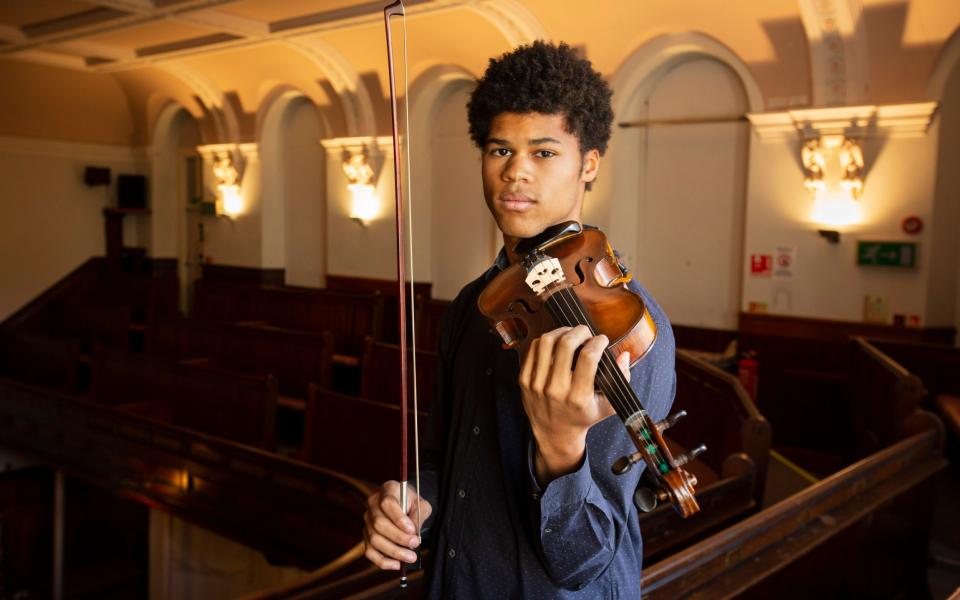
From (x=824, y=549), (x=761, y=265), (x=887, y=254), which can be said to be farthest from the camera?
(x=761, y=265)

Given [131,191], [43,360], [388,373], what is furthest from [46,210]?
[388,373]

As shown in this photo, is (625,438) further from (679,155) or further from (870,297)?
(679,155)

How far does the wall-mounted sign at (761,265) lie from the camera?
6914 millimetres

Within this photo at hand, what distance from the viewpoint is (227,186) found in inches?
455

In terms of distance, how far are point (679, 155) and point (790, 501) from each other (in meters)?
5.28

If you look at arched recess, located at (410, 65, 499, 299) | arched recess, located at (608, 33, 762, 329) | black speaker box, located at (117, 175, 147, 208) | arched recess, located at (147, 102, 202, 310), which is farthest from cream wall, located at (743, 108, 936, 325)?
black speaker box, located at (117, 175, 147, 208)

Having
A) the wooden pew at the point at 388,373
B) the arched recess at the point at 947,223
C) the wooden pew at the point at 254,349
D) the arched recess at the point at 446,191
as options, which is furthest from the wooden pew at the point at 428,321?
the arched recess at the point at 947,223

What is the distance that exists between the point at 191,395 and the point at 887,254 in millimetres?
5096

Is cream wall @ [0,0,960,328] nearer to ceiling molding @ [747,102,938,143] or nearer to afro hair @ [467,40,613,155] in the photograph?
ceiling molding @ [747,102,938,143]

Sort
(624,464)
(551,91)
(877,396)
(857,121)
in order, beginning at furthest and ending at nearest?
(857,121) → (877,396) → (551,91) → (624,464)

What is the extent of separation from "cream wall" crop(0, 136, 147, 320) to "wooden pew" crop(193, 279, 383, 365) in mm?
3299

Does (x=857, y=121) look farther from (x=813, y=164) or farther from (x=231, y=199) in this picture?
(x=231, y=199)

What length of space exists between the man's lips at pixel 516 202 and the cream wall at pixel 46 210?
12253mm

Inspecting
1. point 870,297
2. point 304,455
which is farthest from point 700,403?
point 870,297
